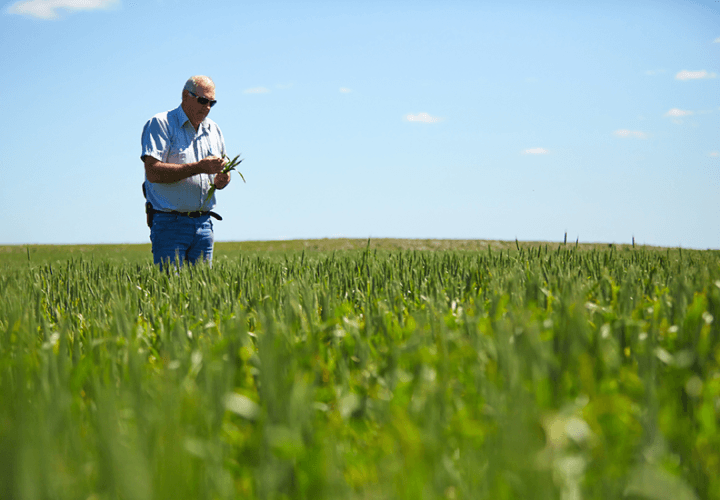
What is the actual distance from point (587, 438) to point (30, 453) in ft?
2.86

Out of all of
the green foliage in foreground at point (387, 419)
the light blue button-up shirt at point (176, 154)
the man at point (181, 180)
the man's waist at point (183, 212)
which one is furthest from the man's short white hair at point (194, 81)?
the green foliage in foreground at point (387, 419)

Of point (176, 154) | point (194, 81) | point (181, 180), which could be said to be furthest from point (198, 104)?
point (181, 180)

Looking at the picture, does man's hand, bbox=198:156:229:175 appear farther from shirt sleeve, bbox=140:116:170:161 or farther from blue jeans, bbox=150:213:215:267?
blue jeans, bbox=150:213:215:267

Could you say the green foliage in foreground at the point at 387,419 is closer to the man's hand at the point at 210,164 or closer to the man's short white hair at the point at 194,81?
the man's hand at the point at 210,164

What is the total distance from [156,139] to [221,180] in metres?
0.69

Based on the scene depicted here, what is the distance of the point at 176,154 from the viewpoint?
5.31 meters

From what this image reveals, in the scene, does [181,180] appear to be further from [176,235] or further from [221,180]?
[176,235]

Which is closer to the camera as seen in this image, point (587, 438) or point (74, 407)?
point (587, 438)

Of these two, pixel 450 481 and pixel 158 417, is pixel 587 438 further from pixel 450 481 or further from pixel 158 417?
pixel 158 417

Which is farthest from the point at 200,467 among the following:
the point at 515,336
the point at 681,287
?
the point at 681,287

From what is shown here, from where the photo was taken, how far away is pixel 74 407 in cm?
136

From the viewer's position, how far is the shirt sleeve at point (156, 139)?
5.00m

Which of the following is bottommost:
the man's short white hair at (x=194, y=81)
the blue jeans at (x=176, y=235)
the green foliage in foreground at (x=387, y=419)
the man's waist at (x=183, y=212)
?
the green foliage in foreground at (x=387, y=419)

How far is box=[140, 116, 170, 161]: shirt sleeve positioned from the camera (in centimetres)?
500
